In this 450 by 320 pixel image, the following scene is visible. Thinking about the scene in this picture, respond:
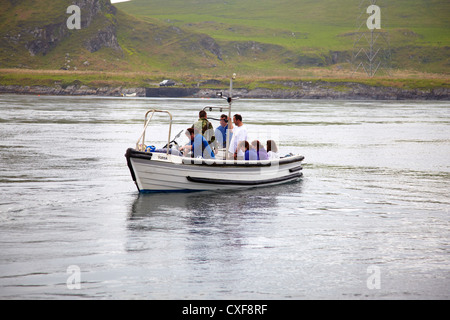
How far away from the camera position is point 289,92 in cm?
14588

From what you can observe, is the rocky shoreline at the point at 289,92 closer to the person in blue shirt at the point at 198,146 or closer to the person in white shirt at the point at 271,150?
the person in white shirt at the point at 271,150

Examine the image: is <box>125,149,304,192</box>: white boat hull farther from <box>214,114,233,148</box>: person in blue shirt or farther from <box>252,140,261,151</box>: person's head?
<box>214,114,233,148</box>: person in blue shirt

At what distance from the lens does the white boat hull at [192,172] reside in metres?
20.0

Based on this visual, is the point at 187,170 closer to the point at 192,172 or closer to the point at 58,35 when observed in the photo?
the point at 192,172

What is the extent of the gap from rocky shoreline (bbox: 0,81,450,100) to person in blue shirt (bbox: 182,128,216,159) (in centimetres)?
11956

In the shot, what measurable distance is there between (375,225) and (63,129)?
34.9 m

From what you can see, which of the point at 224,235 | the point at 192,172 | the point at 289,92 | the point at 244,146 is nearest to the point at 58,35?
the point at 289,92

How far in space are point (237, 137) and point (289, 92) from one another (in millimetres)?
126062

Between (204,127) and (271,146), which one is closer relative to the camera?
(204,127)

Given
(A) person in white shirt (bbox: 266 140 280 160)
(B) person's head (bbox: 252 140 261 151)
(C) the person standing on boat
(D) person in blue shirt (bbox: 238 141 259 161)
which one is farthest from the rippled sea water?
(C) the person standing on boat

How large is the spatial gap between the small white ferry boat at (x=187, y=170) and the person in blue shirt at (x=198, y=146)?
326 millimetres

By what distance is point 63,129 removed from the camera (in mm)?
47500
